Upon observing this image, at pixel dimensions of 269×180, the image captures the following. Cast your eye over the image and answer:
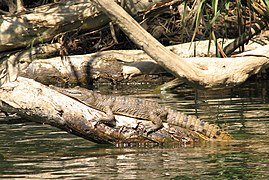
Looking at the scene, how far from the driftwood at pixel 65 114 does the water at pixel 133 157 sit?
0.14 meters

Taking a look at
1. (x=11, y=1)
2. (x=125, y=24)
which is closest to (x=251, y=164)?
(x=125, y=24)

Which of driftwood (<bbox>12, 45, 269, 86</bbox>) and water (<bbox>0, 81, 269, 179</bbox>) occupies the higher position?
driftwood (<bbox>12, 45, 269, 86</bbox>)

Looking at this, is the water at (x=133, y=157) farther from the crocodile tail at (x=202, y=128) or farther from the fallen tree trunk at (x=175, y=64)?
the fallen tree trunk at (x=175, y=64)

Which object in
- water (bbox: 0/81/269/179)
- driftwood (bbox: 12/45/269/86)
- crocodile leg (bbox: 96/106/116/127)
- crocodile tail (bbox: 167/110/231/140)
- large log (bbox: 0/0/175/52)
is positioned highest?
large log (bbox: 0/0/175/52)

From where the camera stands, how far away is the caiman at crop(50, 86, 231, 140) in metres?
7.45

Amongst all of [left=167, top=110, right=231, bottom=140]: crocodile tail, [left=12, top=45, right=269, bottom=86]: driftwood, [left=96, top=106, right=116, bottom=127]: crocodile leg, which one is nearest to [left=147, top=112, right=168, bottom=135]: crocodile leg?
[left=167, top=110, right=231, bottom=140]: crocodile tail

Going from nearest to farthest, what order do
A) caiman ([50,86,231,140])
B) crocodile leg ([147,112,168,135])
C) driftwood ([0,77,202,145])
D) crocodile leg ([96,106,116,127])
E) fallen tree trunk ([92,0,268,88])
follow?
driftwood ([0,77,202,145]) → crocodile leg ([96,106,116,127]) → crocodile leg ([147,112,168,135]) → caiman ([50,86,231,140]) → fallen tree trunk ([92,0,268,88])

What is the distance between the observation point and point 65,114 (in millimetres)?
6977

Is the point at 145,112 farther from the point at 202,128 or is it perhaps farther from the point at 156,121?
the point at 202,128

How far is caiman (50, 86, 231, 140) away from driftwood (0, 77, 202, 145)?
4.3 inches

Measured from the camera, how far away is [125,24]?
823 centimetres

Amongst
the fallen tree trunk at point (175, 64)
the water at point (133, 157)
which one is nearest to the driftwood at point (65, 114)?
the water at point (133, 157)

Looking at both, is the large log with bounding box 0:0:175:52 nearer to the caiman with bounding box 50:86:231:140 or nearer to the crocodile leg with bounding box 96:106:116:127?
the caiman with bounding box 50:86:231:140

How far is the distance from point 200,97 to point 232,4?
137 inches
